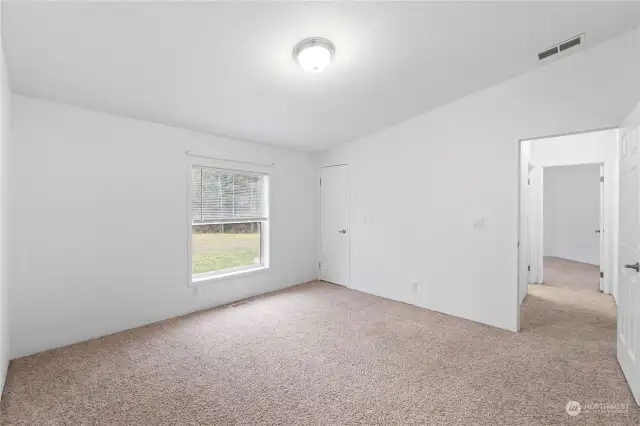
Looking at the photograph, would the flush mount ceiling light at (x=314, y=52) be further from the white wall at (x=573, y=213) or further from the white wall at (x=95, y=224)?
the white wall at (x=573, y=213)

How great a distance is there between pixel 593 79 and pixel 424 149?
1632 millimetres

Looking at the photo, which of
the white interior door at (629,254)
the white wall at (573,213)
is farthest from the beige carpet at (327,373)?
the white wall at (573,213)

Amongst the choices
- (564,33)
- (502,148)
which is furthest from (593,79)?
(502,148)

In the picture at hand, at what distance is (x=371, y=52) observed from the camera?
2383 millimetres

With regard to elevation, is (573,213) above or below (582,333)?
above

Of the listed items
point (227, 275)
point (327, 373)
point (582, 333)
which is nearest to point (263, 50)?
point (327, 373)

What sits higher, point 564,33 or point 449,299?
point 564,33

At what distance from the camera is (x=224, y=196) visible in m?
4.04

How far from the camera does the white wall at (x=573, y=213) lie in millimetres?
6938

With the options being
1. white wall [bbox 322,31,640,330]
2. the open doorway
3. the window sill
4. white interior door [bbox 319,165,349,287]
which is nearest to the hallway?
white wall [bbox 322,31,640,330]

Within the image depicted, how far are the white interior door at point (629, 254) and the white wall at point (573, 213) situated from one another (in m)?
5.20

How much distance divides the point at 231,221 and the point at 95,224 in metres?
1.54

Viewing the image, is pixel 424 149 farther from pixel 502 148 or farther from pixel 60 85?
pixel 60 85

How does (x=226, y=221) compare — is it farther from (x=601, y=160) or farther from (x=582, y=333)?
(x=601, y=160)
